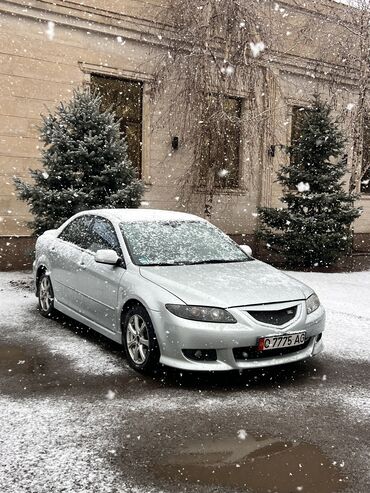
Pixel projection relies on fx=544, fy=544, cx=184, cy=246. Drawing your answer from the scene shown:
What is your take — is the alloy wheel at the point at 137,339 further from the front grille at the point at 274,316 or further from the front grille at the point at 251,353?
the front grille at the point at 274,316

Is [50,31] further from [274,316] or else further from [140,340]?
[274,316]

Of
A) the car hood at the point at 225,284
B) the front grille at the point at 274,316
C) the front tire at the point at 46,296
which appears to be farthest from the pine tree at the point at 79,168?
the front grille at the point at 274,316

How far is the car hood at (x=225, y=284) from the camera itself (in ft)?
16.0

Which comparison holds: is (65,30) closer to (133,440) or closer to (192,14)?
(192,14)

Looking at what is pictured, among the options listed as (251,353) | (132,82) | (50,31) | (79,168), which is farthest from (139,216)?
(132,82)

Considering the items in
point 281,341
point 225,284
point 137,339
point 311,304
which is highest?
point 225,284

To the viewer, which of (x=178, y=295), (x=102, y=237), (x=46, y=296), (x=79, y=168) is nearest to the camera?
(x=178, y=295)

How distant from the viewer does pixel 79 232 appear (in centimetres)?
688

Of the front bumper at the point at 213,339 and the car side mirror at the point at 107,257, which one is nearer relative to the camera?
the front bumper at the point at 213,339

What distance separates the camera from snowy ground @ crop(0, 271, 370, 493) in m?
3.28

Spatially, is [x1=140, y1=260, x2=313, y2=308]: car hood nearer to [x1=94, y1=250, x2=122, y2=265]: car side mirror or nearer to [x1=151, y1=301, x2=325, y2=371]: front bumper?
[x1=151, y1=301, x2=325, y2=371]: front bumper

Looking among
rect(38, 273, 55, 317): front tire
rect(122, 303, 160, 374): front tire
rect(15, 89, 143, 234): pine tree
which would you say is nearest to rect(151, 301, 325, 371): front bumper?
rect(122, 303, 160, 374): front tire

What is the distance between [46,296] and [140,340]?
2.71 metres

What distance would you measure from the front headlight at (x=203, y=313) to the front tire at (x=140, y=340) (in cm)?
35
